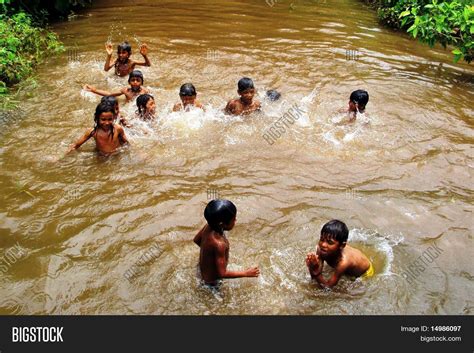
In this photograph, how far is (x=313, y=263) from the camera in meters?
3.94

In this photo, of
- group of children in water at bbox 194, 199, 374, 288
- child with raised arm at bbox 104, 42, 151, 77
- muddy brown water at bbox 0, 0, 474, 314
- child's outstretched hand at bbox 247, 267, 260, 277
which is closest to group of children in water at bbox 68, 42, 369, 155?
child with raised arm at bbox 104, 42, 151, 77

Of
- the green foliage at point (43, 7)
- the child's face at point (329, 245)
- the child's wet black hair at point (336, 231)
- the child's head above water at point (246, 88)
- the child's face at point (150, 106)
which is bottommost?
the child's face at point (329, 245)

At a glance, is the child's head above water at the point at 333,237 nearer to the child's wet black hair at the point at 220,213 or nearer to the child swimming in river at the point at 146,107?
the child's wet black hair at the point at 220,213

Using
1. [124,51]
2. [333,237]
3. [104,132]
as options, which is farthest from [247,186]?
[124,51]

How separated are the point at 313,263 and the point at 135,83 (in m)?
5.17

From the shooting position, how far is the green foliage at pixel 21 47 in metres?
8.09

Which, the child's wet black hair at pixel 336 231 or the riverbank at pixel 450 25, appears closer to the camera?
the child's wet black hair at pixel 336 231

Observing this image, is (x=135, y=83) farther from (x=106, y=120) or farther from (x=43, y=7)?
(x=43, y=7)

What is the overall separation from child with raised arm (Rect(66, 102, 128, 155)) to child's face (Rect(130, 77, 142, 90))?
Result: 168cm

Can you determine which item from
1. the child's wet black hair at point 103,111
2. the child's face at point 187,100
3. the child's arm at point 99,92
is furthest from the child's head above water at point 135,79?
the child's wet black hair at point 103,111

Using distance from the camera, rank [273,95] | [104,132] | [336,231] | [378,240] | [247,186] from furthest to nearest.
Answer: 1. [273,95]
2. [104,132]
3. [247,186]
4. [378,240]
5. [336,231]

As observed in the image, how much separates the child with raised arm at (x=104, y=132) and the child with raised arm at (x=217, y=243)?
9.06 ft

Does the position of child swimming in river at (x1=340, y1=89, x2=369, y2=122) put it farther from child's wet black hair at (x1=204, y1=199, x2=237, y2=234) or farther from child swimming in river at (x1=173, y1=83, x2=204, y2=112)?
child's wet black hair at (x1=204, y1=199, x2=237, y2=234)

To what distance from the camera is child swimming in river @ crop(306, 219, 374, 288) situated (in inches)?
154
